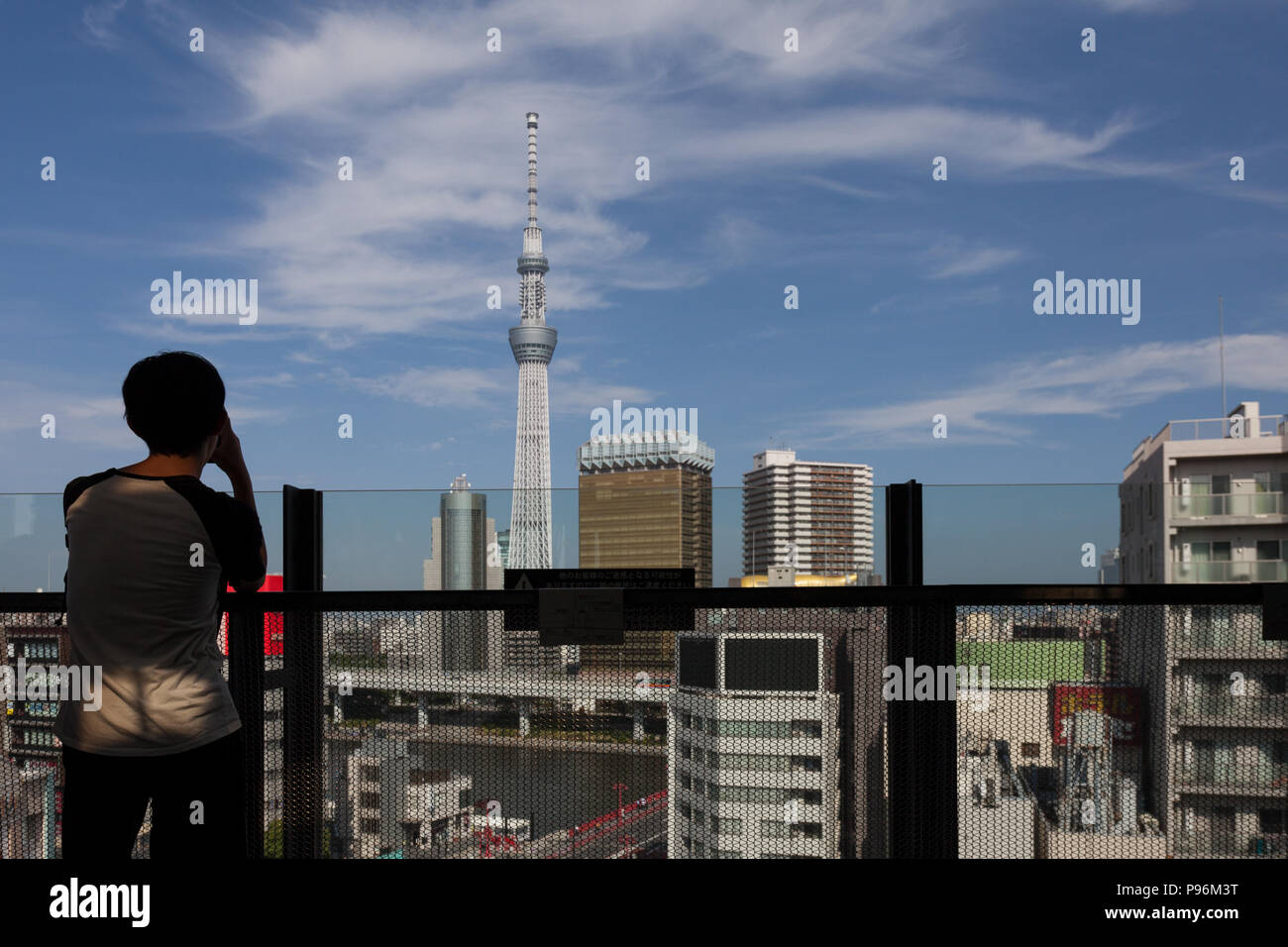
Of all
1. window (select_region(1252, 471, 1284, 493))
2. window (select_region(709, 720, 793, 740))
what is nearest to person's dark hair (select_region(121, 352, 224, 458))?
window (select_region(709, 720, 793, 740))

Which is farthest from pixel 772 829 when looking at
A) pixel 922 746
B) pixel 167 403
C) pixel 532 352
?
pixel 532 352

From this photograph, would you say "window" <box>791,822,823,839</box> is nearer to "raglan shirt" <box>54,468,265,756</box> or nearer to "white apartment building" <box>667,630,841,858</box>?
"white apartment building" <box>667,630,841,858</box>

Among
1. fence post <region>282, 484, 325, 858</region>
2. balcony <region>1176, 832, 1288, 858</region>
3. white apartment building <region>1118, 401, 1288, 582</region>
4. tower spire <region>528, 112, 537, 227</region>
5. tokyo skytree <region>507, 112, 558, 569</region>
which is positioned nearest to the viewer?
balcony <region>1176, 832, 1288, 858</region>

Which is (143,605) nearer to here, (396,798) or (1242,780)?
(396,798)

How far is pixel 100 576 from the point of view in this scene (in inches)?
79.5

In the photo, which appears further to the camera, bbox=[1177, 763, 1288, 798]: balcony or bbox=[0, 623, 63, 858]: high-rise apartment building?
bbox=[0, 623, 63, 858]: high-rise apartment building

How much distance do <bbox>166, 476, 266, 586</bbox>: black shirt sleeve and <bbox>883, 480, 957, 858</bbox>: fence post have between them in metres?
1.75

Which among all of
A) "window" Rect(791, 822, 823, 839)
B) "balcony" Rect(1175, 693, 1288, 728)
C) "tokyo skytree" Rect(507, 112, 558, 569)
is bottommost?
"window" Rect(791, 822, 823, 839)

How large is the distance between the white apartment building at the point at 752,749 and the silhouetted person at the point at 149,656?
4.38 ft

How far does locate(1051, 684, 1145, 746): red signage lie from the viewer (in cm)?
303

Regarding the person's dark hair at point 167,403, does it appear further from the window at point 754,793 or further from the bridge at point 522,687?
the window at point 754,793

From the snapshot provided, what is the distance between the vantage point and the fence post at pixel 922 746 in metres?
2.97

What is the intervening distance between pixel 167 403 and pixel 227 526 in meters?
0.29

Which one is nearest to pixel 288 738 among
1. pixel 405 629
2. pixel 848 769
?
pixel 405 629
